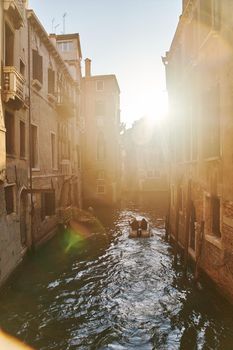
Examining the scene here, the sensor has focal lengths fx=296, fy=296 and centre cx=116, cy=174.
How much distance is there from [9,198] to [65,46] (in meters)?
17.3

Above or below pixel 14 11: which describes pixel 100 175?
below

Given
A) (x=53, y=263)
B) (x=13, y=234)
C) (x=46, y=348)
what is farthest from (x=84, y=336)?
(x=53, y=263)

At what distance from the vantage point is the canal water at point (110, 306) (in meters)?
6.71

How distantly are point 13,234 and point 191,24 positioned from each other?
998 cm

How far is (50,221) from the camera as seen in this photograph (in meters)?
15.1

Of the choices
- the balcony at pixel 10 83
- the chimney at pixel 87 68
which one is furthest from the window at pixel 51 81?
the chimney at pixel 87 68

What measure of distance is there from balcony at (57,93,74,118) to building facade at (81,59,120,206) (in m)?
11.6

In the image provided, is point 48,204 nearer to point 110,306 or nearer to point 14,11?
point 110,306

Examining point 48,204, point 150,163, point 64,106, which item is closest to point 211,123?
point 48,204

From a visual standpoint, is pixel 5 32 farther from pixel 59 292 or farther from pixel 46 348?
pixel 46 348

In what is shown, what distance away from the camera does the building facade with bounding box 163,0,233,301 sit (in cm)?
766

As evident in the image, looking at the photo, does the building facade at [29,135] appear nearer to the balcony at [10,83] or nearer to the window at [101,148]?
the balcony at [10,83]

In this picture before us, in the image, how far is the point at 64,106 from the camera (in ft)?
55.2

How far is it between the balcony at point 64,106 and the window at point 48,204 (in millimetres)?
5600
